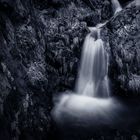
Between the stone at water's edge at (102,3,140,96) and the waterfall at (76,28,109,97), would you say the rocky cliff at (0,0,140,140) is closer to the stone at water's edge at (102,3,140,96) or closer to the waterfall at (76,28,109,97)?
the stone at water's edge at (102,3,140,96)

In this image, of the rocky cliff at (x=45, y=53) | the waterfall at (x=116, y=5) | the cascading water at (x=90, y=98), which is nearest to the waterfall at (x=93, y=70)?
the cascading water at (x=90, y=98)

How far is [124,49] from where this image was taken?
38.9ft

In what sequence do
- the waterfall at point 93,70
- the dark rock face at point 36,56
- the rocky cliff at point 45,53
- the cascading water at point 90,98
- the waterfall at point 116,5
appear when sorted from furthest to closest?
the waterfall at point 116,5
the waterfall at point 93,70
the cascading water at point 90,98
the rocky cliff at point 45,53
the dark rock face at point 36,56

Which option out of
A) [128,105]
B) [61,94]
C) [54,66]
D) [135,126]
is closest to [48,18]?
[54,66]

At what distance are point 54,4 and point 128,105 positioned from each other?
711 centimetres

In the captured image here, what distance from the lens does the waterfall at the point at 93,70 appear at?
12016mm

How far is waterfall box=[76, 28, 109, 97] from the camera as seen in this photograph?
39.4ft

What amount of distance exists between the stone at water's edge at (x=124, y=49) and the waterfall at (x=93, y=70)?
1.21 feet

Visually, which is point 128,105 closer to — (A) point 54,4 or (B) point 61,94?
(B) point 61,94

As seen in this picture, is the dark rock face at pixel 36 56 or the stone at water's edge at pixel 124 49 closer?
the dark rock face at pixel 36 56

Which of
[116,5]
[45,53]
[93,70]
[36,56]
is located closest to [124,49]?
[93,70]

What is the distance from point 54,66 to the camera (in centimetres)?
1193

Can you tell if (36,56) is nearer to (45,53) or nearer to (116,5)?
(45,53)

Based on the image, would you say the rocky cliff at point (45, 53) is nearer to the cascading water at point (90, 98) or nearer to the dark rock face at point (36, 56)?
the dark rock face at point (36, 56)
